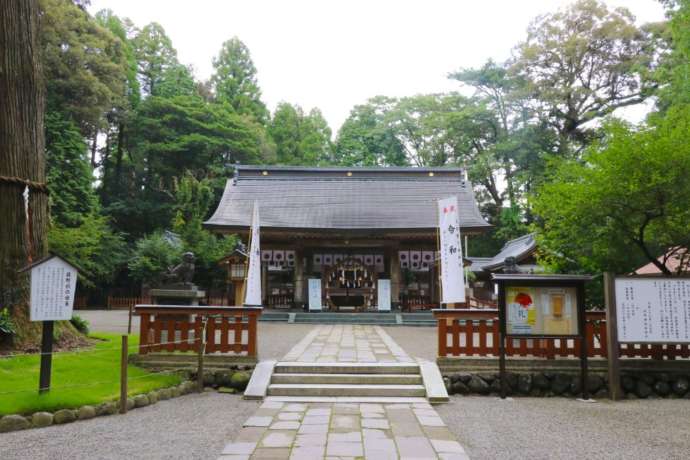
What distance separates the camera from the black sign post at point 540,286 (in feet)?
22.5

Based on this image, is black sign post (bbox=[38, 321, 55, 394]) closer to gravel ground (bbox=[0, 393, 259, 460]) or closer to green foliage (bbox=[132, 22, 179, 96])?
gravel ground (bbox=[0, 393, 259, 460])

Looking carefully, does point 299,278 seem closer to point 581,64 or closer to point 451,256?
point 451,256

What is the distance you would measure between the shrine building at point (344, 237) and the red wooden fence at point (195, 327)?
27.1 feet

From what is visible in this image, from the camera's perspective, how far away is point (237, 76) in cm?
3656

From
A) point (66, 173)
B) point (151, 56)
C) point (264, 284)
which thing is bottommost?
point (264, 284)

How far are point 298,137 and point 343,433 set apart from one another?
105ft

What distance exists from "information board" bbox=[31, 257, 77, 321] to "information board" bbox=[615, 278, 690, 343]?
736 centimetres

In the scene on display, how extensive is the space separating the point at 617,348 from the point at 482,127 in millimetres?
24430

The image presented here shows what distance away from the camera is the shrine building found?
17125 millimetres

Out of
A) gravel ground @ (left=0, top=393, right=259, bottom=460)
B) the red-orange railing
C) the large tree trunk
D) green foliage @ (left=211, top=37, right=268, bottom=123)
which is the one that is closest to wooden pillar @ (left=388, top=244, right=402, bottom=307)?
gravel ground @ (left=0, top=393, right=259, bottom=460)

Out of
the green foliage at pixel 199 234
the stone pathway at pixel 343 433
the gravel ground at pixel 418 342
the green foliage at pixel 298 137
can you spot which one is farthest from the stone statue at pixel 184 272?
the green foliage at pixel 298 137

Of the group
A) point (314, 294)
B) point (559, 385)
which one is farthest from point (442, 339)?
point (314, 294)

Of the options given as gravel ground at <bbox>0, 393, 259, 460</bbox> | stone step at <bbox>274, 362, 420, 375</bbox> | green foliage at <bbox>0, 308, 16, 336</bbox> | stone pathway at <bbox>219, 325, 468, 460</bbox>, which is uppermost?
green foliage at <bbox>0, 308, 16, 336</bbox>

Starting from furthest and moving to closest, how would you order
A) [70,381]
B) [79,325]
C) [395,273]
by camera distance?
[395,273] < [79,325] < [70,381]
